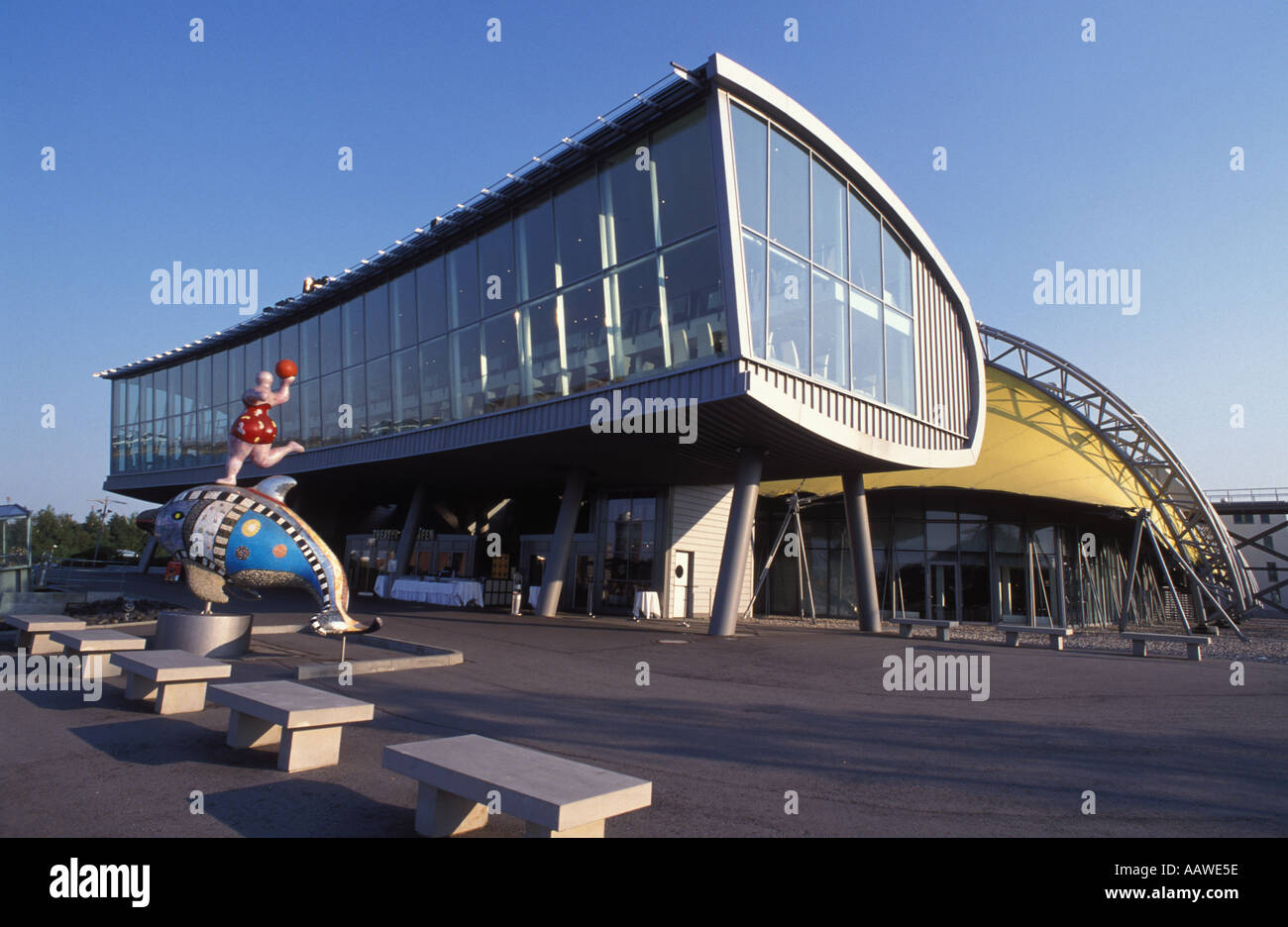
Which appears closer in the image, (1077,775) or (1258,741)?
(1077,775)

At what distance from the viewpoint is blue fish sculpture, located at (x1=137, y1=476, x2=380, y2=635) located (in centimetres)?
1166

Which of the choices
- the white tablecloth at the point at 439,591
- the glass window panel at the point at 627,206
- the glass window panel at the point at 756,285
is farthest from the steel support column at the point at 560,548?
the glass window panel at the point at 756,285

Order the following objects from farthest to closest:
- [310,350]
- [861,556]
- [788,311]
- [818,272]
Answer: [310,350] < [861,556] < [818,272] < [788,311]

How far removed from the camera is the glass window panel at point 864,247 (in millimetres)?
20812

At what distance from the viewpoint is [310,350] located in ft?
105

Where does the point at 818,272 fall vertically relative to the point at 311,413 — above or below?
above

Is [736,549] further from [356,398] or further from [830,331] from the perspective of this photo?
[356,398]

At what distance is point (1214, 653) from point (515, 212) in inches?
866

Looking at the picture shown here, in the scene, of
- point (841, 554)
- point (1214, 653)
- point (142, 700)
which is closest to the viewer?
point (142, 700)

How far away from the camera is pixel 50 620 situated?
12.7 metres

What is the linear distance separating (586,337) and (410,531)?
15463 mm

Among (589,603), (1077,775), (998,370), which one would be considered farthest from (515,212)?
(998,370)

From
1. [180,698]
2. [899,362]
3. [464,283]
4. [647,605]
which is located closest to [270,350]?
[464,283]

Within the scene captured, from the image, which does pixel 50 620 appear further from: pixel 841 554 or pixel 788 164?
pixel 841 554
